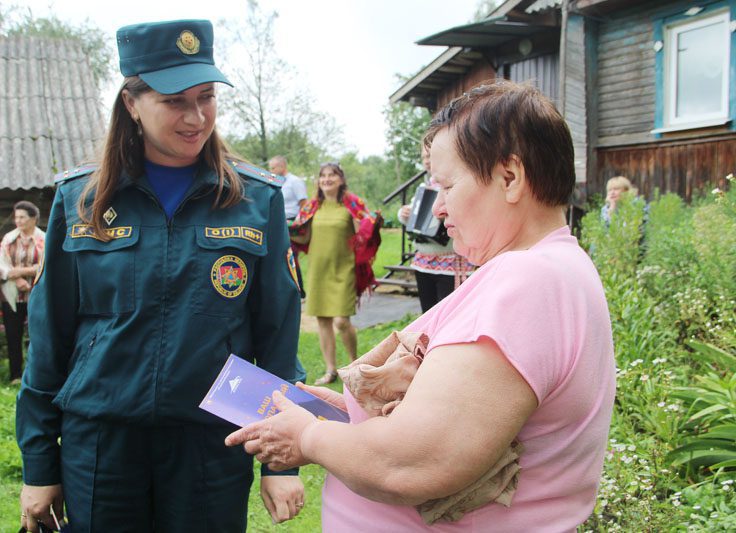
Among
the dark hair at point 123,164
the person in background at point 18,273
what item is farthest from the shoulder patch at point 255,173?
the person in background at point 18,273

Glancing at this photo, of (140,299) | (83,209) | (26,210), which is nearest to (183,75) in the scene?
(83,209)

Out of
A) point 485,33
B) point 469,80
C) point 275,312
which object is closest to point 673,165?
point 485,33

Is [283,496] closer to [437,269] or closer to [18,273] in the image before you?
[437,269]

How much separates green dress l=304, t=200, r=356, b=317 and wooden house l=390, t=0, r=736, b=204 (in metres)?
4.51

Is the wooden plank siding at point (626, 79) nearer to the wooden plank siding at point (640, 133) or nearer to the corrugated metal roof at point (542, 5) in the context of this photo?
the wooden plank siding at point (640, 133)

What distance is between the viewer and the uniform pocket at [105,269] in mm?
1872

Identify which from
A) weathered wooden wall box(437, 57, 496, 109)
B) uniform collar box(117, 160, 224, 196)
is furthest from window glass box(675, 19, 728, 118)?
uniform collar box(117, 160, 224, 196)

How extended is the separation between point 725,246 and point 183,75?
3.73 metres

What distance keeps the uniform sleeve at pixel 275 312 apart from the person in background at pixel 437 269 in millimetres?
3197

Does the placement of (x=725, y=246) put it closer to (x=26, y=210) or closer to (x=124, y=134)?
(x=124, y=134)

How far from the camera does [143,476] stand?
1.90m

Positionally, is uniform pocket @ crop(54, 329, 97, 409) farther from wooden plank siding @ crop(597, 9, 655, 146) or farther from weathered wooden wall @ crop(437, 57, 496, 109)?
weathered wooden wall @ crop(437, 57, 496, 109)

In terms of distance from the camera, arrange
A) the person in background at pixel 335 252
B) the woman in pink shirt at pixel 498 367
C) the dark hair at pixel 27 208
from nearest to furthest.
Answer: the woman in pink shirt at pixel 498 367 → the person in background at pixel 335 252 → the dark hair at pixel 27 208

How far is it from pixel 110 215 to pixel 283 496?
3.24 feet
